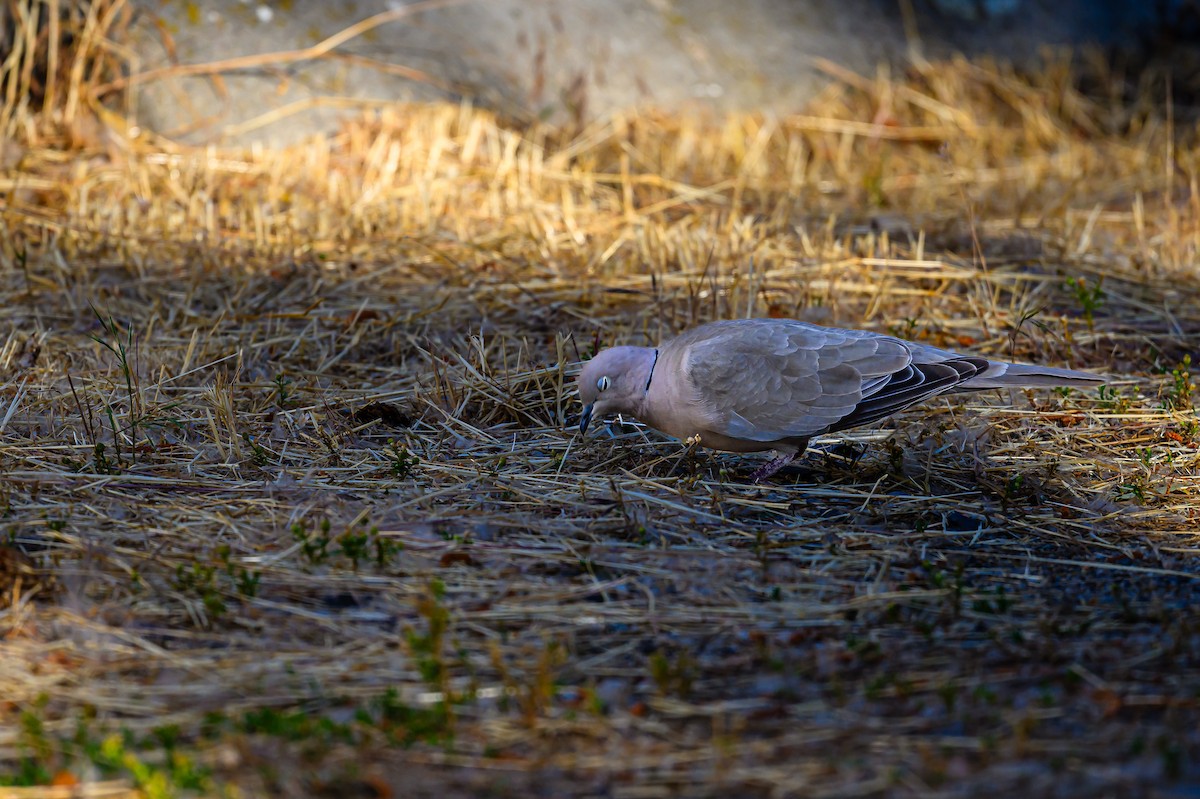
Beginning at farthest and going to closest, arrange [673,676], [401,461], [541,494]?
[401,461], [541,494], [673,676]

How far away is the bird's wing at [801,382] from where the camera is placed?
12.1ft

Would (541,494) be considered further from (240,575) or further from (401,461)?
(240,575)

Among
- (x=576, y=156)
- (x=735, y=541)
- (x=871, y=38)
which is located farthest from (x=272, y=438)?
(x=871, y=38)

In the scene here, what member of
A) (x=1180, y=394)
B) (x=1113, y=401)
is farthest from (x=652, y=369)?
(x=1180, y=394)

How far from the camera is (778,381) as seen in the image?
146 inches

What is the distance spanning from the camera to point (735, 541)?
129 inches

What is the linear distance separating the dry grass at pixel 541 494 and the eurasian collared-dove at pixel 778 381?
7.2 inches

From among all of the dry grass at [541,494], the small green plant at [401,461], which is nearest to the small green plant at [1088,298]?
the dry grass at [541,494]

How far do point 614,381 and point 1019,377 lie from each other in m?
1.23

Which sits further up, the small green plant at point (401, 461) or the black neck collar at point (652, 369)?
the black neck collar at point (652, 369)

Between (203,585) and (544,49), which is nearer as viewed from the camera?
(203,585)

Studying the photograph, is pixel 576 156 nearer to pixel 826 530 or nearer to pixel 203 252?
pixel 203 252

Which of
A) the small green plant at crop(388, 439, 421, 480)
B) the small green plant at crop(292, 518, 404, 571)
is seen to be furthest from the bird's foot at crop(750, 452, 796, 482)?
the small green plant at crop(292, 518, 404, 571)

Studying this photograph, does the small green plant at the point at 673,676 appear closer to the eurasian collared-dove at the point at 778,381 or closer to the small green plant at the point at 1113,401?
the eurasian collared-dove at the point at 778,381
